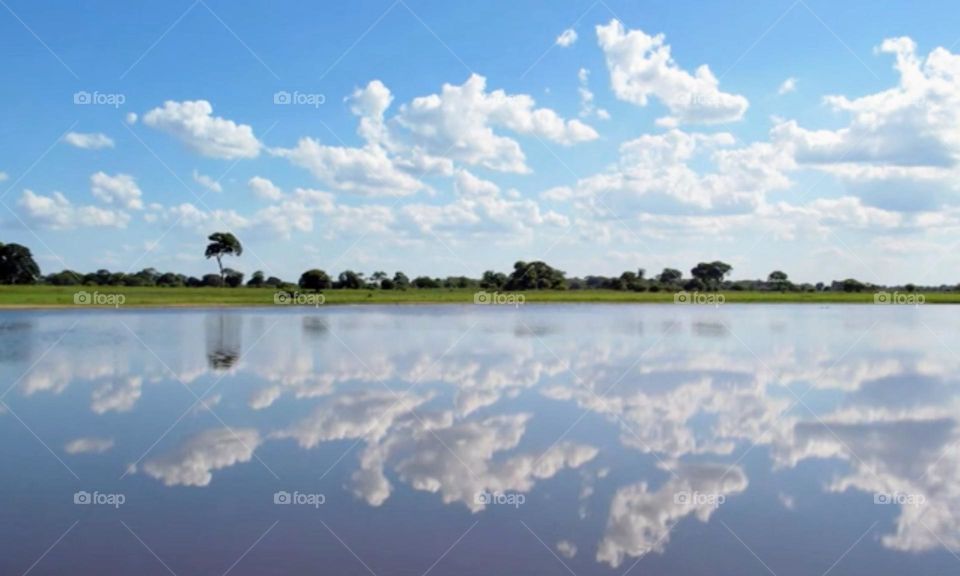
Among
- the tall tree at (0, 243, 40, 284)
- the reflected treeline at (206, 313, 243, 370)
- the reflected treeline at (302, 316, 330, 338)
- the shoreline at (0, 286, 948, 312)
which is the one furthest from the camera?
the tall tree at (0, 243, 40, 284)

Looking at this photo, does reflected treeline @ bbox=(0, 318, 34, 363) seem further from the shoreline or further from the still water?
the shoreline

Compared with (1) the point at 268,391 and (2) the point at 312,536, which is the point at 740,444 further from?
(1) the point at 268,391

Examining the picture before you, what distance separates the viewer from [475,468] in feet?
33.6

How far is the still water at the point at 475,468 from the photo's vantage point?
7395mm

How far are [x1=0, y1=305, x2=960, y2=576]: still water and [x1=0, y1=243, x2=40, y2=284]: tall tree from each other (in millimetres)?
70963

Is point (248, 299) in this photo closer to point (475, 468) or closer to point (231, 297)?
point (231, 297)

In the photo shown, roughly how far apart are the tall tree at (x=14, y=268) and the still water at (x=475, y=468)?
71.0 metres

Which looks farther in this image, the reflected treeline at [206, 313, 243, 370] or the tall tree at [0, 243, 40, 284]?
the tall tree at [0, 243, 40, 284]

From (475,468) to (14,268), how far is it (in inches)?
3458

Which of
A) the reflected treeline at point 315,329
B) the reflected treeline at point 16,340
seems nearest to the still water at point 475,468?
the reflected treeline at point 16,340

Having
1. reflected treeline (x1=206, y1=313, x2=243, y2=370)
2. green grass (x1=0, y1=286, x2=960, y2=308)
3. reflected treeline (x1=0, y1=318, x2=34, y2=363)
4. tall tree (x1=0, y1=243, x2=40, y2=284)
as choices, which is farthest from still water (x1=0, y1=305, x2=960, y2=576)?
tall tree (x1=0, y1=243, x2=40, y2=284)

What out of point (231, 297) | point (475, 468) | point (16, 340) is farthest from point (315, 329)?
point (231, 297)

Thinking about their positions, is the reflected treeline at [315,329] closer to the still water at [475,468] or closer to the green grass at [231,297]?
the still water at [475,468]

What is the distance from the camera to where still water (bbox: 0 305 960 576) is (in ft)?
24.3
